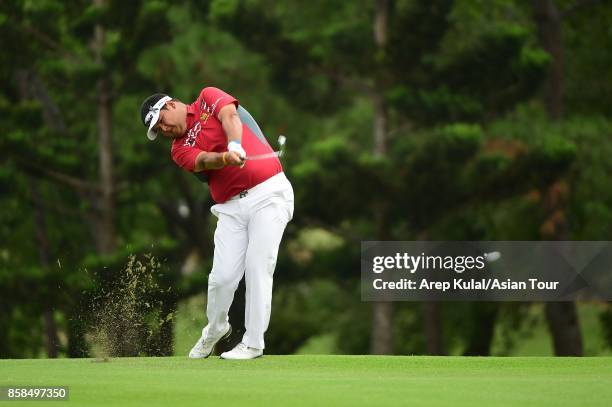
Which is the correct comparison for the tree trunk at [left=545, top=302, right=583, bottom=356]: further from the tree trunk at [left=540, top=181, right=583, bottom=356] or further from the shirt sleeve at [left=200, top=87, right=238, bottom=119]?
the shirt sleeve at [left=200, top=87, right=238, bottom=119]

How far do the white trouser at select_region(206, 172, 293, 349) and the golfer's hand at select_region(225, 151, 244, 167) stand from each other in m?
0.44

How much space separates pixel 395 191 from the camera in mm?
23734

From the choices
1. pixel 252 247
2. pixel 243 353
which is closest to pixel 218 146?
pixel 252 247

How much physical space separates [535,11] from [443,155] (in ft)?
12.8

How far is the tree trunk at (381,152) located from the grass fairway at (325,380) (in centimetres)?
1496

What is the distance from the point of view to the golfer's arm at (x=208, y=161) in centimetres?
847

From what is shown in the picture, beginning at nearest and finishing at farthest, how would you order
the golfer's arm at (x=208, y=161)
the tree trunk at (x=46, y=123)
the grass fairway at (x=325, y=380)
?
the grass fairway at (x=325, y=380) → the golfer's arm at (x=208, y=161) → the tree trunk at (x=46, y=123)

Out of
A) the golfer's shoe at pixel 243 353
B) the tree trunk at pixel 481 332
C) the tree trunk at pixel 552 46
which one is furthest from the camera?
the tree trunk at pixel 481 332

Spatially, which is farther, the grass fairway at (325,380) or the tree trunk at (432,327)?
the tree trunk at (432,327)

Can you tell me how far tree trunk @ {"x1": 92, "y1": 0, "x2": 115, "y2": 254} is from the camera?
2586 centimetres

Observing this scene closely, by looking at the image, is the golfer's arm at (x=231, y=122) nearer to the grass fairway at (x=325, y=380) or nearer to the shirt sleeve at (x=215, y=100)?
the shirt sleeve at (x=215, y=100)

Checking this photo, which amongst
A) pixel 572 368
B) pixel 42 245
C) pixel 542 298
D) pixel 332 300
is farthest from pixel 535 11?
pixel 572 368

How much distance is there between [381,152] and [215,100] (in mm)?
15935

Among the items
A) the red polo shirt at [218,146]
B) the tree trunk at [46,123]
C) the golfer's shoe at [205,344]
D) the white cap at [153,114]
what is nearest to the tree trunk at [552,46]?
the tree trunk at [46,123]
